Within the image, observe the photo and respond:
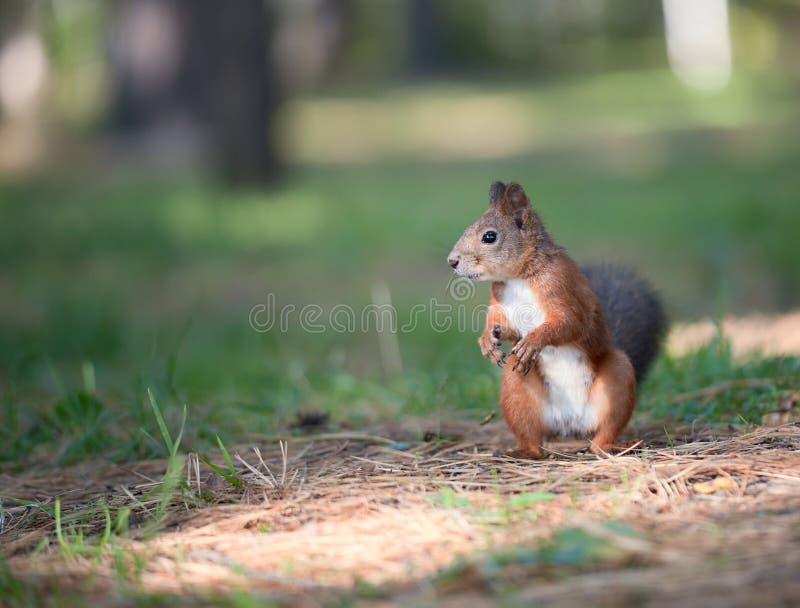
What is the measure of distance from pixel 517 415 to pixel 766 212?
5322mm

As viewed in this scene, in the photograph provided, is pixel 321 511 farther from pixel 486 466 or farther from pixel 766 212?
pixel 766 212

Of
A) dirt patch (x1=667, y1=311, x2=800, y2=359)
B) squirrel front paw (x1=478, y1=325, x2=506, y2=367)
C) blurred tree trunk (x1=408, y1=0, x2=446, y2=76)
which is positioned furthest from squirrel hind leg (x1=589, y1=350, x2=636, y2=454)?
blurred tree trunk (x1=408, y1=0, x2=446, y2=76)

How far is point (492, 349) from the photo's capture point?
8.47ft

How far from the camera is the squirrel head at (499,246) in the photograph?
2.66 m

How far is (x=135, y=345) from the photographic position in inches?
211

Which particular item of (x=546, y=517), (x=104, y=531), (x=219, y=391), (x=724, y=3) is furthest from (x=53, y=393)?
(x=724, y=3)

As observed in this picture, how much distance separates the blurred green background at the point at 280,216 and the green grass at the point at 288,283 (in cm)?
2

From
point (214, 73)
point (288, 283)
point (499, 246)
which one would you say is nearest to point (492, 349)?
point (499, 246)

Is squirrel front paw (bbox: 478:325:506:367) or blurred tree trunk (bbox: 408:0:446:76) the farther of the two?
blurred tree trunk (bbox: 408:0:446:76)

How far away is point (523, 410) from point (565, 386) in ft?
0.41

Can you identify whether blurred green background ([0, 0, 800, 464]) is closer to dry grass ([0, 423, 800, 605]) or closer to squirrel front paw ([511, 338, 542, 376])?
squirrel front paw ([511, 338, 542, 376])

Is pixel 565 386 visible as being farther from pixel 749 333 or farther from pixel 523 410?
pixel 749 333

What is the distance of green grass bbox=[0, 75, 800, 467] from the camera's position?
3.28m

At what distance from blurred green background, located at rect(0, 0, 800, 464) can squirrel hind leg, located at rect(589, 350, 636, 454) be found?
23.9 inches
